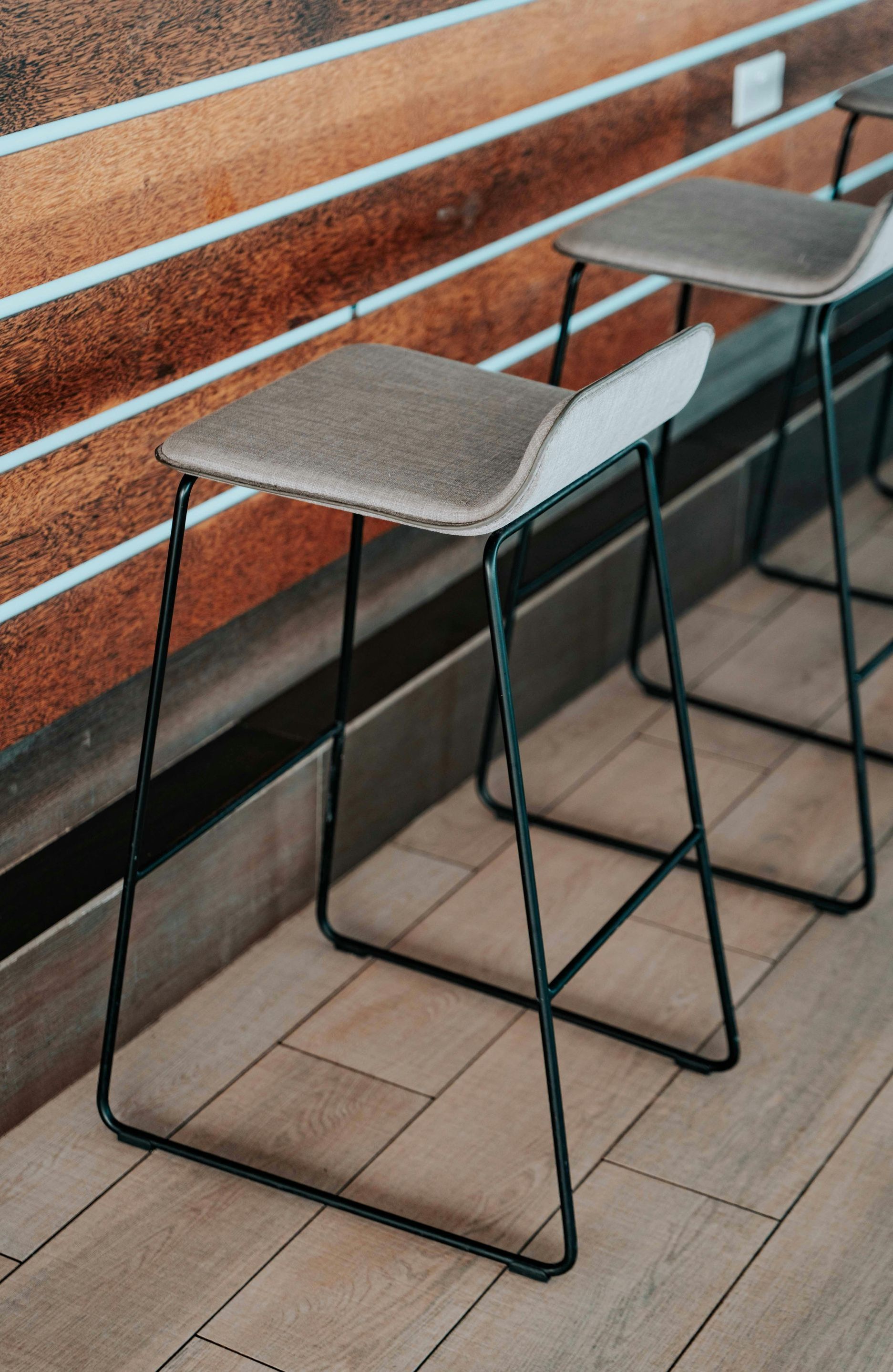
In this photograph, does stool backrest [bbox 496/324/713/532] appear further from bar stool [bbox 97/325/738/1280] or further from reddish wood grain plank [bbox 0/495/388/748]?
reddish wood grain plank [bbox 0/495/388/748]

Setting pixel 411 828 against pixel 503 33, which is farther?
pixel 411 828

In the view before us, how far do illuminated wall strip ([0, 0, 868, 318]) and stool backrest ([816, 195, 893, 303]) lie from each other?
0.56 metres

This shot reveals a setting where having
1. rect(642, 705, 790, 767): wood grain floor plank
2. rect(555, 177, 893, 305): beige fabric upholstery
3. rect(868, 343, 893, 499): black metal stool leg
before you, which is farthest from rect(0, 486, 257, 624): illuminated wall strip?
rect(868, 343, 893, 499): black metal stool leg

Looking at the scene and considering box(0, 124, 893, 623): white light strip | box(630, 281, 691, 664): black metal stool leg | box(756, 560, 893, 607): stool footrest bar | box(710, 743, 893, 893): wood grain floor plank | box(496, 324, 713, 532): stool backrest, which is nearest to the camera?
box(496, 324, 713, 532): stool backrest

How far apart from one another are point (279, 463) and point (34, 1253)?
0.83 m

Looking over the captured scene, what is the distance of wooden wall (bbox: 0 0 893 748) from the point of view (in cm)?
159

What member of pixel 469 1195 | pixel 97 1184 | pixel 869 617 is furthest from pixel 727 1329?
pixel 869 617

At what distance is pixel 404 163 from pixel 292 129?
0.23 meters

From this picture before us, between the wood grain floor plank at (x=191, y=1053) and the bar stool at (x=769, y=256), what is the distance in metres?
0.25

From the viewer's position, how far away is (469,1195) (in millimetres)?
1689

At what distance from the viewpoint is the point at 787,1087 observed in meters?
1.83

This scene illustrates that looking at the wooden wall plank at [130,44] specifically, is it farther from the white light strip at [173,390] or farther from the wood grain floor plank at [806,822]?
the wood grain floor plank at [806,822]

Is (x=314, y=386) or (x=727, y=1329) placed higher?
(x=314, y=386)

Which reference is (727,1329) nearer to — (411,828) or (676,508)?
(411,828)
